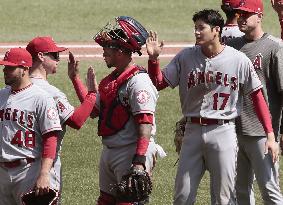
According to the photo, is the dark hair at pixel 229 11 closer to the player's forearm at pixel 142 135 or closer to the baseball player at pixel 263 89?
the baseball player at pixel 263 89

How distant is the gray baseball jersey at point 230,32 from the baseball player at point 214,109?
73 cm

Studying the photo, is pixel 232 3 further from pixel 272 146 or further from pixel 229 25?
pixel 272 146

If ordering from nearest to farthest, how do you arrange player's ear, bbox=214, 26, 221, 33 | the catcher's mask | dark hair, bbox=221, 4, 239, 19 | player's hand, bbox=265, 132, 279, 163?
the catcher's mask
player's hand, bbox=265, 132, 279, 163
player's ear, bbox=214, 26, 221, 33
dark hair, bbox=221, 4, 239, 19

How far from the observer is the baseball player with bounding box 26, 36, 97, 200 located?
7985 millimetres

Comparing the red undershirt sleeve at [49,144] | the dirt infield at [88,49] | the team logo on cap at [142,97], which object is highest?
the team logo on cap at [142,97]

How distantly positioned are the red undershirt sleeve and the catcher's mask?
87 centimetres

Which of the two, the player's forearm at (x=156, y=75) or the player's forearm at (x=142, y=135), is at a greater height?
the player's forearm at (x=156, y=75)

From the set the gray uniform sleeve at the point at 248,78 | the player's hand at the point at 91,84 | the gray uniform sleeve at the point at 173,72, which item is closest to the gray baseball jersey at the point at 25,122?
the player's hand at the point at 91,84

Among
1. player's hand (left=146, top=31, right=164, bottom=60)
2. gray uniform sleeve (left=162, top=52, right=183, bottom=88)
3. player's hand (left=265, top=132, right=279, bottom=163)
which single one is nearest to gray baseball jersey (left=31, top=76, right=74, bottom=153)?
player's hand (left=146, top=31, right=164, bottom=60)

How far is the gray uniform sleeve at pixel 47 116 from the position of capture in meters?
7.75

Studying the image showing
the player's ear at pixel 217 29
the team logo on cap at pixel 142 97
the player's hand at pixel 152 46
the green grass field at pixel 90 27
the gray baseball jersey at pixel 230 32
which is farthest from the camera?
the green grass field at pixel 90 27

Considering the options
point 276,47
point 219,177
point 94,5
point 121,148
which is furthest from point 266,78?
point 94,5

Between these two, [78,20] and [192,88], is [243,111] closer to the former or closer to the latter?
[192,88]

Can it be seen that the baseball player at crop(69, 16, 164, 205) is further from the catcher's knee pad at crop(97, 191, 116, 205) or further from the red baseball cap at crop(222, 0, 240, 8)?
the red baseball cap at crop(222, 0, 240, 8)
